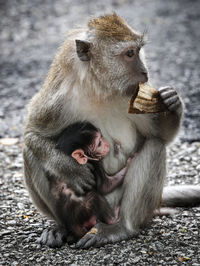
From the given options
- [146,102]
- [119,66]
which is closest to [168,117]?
[146,102]

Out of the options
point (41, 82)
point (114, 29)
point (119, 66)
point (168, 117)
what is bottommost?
point (41, 82)

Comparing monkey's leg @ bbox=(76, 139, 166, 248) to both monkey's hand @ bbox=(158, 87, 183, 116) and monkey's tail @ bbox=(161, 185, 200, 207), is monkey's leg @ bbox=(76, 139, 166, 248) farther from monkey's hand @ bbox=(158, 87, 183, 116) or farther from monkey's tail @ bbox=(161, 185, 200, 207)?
monkey's tail @ bbox=(161, 185, 200, 207)

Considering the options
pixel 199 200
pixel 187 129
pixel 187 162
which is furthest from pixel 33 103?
pixel 187 129

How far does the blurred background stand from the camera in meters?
8.84

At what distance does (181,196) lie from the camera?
17.1ft

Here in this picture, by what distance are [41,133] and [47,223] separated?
3.64 ft

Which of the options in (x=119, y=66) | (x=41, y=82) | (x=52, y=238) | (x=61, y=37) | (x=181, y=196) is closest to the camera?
(x=119, y=66)

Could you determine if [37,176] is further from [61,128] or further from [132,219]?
[132,219]

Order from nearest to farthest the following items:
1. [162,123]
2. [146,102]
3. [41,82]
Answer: [146,102], [162,123], [41,82]

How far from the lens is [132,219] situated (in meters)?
4.63

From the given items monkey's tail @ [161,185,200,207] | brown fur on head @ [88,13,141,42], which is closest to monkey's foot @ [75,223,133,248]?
monkey's tail @ [161,185,200,207]

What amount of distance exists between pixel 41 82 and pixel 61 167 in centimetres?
571

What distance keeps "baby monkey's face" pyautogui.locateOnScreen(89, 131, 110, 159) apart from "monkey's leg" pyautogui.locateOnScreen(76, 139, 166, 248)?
1.08ft

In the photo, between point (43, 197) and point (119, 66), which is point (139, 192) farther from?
point (119, 66)
